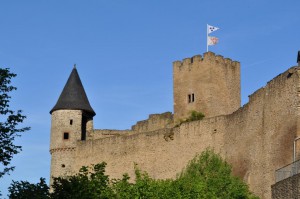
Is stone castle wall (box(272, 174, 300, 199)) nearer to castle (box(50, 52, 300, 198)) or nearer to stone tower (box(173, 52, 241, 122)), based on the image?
castle (box(50, 52, 300, 198))

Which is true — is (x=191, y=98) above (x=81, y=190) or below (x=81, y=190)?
above

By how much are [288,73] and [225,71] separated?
14321 mm

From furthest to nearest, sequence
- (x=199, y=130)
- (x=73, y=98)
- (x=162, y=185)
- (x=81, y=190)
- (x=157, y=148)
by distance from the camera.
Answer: (x=73, y=98) < (x=157, y=148) < (x=199, y=130) < (x=162, y=185) < (x=81, y=190)

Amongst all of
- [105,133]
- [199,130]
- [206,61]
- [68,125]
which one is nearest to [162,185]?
[199,130]

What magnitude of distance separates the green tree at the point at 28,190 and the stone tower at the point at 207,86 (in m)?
22.2

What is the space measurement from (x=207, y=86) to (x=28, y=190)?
2324 centimetres

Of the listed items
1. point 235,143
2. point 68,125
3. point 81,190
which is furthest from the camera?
point 68,125

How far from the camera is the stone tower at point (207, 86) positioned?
48.8m

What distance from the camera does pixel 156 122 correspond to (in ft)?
170

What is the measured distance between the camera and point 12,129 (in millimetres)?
24625

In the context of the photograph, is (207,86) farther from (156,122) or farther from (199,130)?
(199,130)

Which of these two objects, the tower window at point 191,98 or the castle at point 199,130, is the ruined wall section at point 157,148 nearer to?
the castle at point 199,130

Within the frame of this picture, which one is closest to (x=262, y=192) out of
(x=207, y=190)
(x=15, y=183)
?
(x=207, y=190)

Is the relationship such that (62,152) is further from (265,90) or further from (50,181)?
(265,90)
